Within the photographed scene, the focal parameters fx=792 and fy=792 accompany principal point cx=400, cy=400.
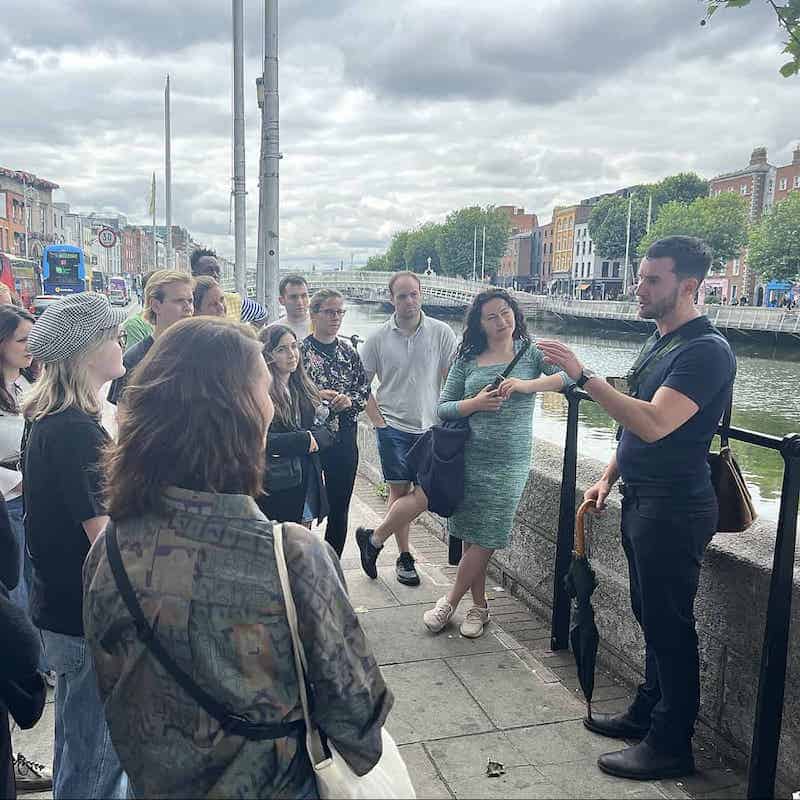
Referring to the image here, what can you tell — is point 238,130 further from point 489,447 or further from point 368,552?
point 489,447

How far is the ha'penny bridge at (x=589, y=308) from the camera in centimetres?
4044

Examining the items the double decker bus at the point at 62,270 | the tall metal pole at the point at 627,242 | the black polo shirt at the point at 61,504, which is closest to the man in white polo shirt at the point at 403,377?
the black polo shirt at the point at 61,504

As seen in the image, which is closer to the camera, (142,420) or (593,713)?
(142,420)

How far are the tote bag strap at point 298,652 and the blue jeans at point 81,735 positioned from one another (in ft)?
3.12

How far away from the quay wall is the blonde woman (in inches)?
82.2

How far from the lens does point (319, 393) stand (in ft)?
14.2

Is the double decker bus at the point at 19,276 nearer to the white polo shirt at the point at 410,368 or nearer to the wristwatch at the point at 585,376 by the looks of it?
the white polo shirt at the point at 410,368

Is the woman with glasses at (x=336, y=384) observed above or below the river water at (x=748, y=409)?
above

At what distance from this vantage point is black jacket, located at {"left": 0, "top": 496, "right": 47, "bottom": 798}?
1932 millimetres

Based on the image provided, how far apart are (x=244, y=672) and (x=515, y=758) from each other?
1.81m

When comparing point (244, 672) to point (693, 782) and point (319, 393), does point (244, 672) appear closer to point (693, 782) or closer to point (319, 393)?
point (693, 782)

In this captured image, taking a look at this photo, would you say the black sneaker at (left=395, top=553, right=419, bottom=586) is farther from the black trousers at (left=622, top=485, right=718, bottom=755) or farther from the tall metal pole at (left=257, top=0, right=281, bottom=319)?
the tall metal pole at (left=257, top=0, right=281, bottom=319)

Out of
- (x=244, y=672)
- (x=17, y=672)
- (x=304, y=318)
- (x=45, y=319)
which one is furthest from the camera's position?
(x=304, y=318)

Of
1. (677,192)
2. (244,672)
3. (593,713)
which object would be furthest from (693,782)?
(677,192)
